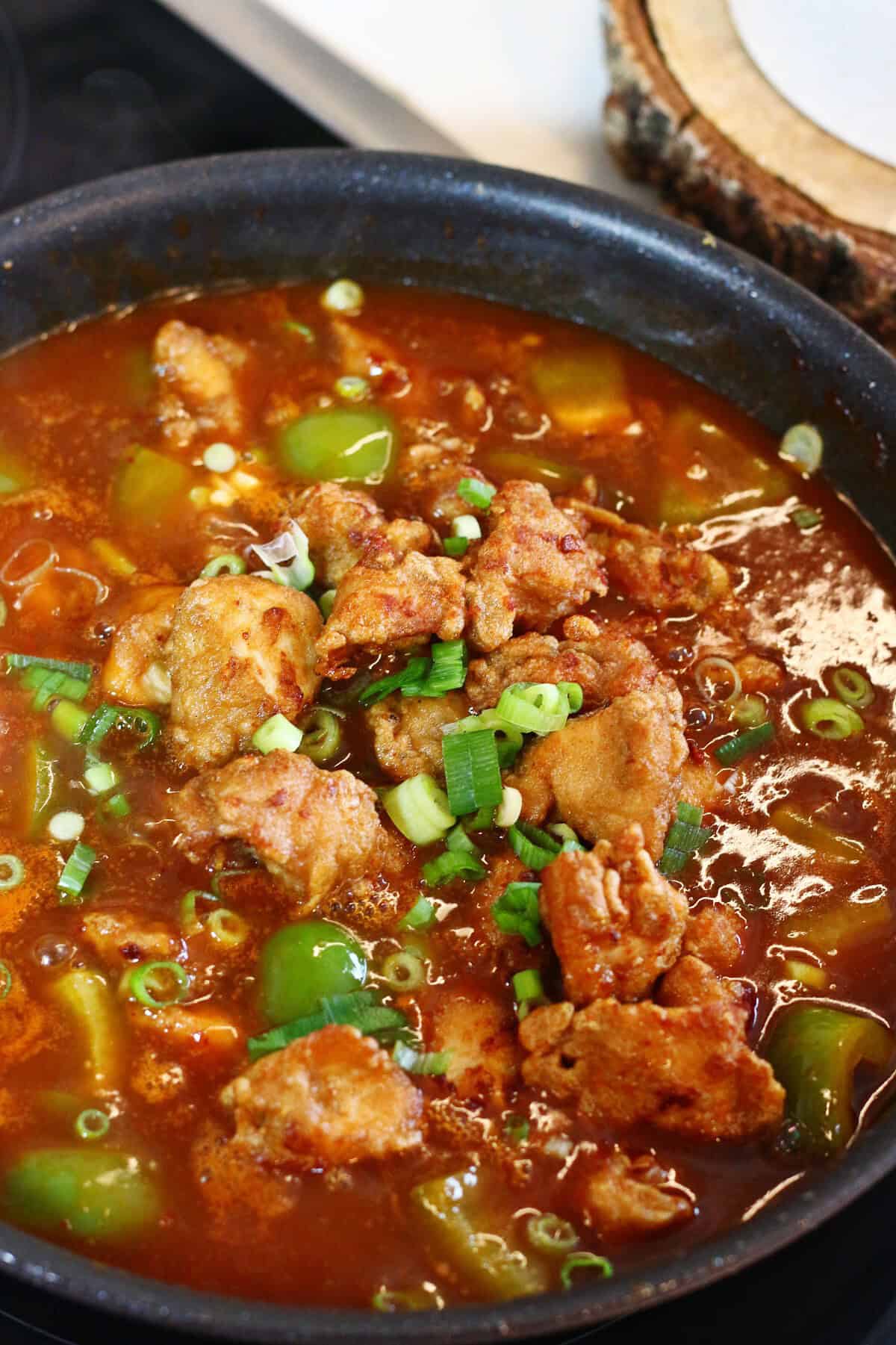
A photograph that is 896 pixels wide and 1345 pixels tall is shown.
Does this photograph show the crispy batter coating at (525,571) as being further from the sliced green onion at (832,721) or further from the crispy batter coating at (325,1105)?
the crispy batter coating at (325,1105)

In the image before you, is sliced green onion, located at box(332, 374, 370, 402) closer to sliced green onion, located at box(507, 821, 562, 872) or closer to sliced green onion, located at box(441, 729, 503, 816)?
sliced green onion, located at box(441, 729, 503, 816)

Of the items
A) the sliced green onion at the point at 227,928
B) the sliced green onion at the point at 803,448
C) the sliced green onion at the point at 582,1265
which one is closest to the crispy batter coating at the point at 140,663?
the sliced green onion at the point at 227,928

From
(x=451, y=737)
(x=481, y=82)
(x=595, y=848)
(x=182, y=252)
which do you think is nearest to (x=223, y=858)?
(x=451, y=737)

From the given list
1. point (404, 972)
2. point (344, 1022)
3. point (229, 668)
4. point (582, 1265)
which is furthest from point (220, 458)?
point (582, 1265)

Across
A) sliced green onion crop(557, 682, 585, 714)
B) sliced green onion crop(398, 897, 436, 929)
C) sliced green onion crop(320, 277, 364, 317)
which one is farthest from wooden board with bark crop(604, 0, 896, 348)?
sliced green onion crop(398, 897, 436, 929)

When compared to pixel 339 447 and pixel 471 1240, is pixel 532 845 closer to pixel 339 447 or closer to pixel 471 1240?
pixel 471 1240

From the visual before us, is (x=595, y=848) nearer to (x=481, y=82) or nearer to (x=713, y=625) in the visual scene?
(x=713, y=625)
